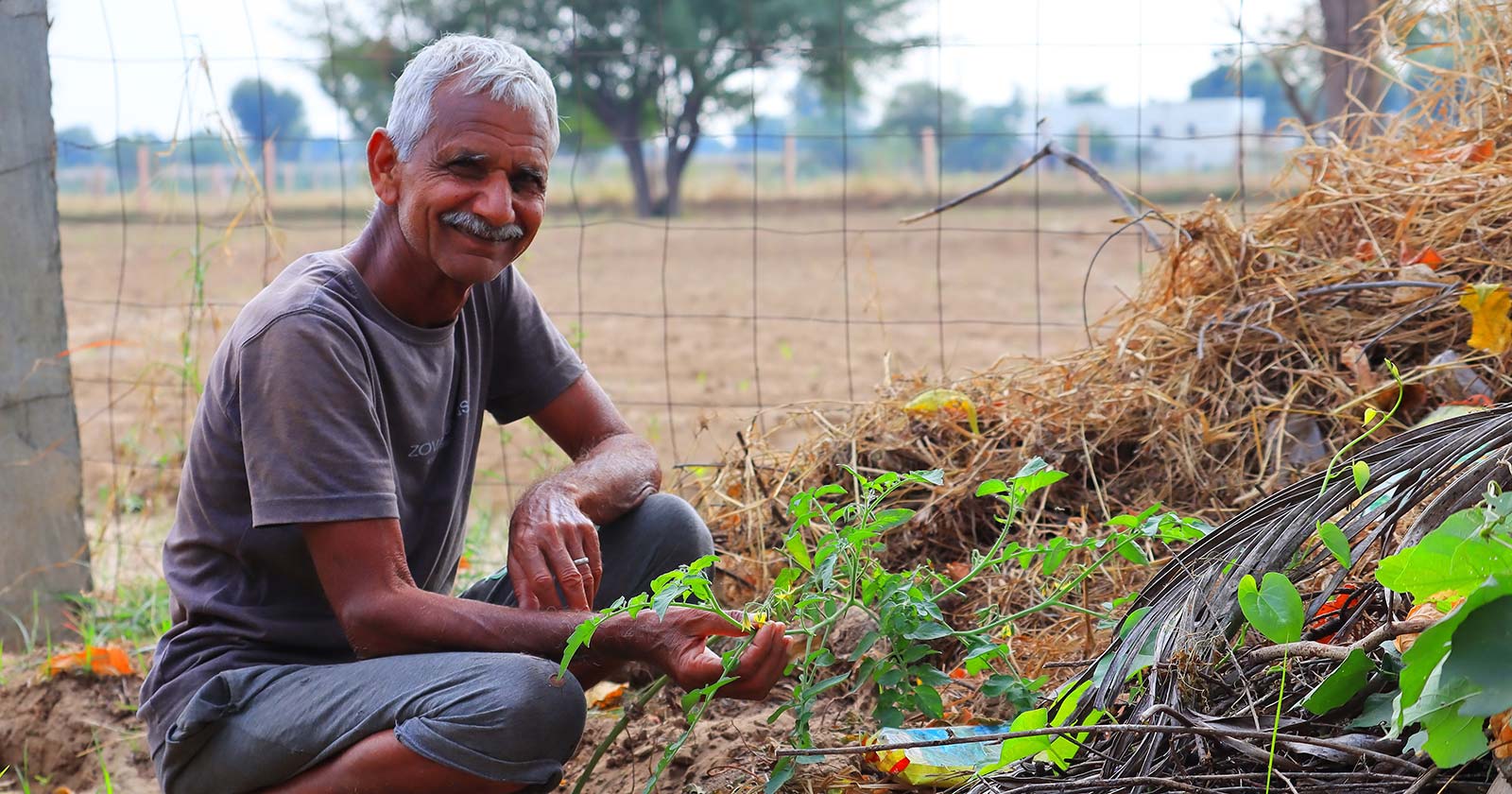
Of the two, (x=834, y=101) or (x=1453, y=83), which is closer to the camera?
(x=1453, y=83)

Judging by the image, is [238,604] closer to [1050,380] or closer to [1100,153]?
[1050,380]

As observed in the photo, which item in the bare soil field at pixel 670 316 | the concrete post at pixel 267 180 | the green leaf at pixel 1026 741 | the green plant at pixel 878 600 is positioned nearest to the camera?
the green leaf at pixel 1026 741

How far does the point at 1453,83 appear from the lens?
3428 millimetres

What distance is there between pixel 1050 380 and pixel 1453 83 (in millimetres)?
1313

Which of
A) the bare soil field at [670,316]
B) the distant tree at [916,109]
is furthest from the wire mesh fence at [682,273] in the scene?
the distant tree at [916,109]

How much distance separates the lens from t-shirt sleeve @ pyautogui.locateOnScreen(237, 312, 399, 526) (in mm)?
2010

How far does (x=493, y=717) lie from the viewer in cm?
196

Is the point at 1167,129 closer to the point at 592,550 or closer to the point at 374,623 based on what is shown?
the point at 592,550

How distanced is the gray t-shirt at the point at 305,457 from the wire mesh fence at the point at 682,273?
0.94 m

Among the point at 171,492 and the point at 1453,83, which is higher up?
the point at 1453,83

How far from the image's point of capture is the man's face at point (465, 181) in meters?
2.20

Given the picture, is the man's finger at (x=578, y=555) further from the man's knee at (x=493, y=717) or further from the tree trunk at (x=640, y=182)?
the tree trunk at (x=640, y=182)

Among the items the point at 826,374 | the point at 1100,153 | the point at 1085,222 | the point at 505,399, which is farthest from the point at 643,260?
the point at 1100,153

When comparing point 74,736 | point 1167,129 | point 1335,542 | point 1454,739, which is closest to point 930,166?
point 1167,129
